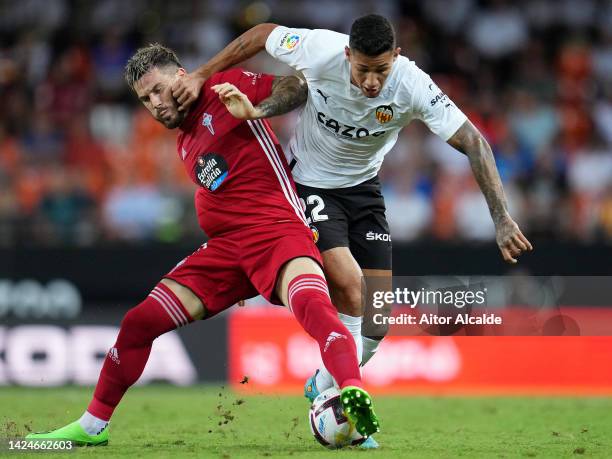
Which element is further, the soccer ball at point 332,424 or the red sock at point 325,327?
the soccer ball at point 332,424

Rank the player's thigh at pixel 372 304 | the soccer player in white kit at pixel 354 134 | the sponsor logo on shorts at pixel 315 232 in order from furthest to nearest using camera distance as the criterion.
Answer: the player's thigh at pixel 372 304
the sponsor logo on shorts at pixel 315 232
the soccer player in white kit at pixel 354 134

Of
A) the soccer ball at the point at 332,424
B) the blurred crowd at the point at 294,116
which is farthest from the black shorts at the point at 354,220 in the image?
the blurred crowd at the point at 294,116

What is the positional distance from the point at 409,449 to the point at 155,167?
24.4ft

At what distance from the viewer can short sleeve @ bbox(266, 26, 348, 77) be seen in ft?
21.0

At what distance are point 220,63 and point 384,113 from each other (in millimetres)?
1019

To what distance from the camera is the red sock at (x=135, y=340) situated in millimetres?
6211

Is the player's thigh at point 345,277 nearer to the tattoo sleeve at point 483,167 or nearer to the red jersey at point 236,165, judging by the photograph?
the red jersey at point 236,165

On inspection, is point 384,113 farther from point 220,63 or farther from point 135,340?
point 135,340

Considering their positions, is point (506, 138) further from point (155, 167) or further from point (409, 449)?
point (409, 449)

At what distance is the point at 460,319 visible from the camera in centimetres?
734

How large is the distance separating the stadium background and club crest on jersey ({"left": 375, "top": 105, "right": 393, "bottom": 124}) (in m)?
4.53

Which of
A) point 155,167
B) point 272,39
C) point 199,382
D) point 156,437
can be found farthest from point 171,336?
point 272,39

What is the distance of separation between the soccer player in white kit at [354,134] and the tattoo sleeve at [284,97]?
71mm

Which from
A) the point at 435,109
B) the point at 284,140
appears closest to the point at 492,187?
the point at 435,109
